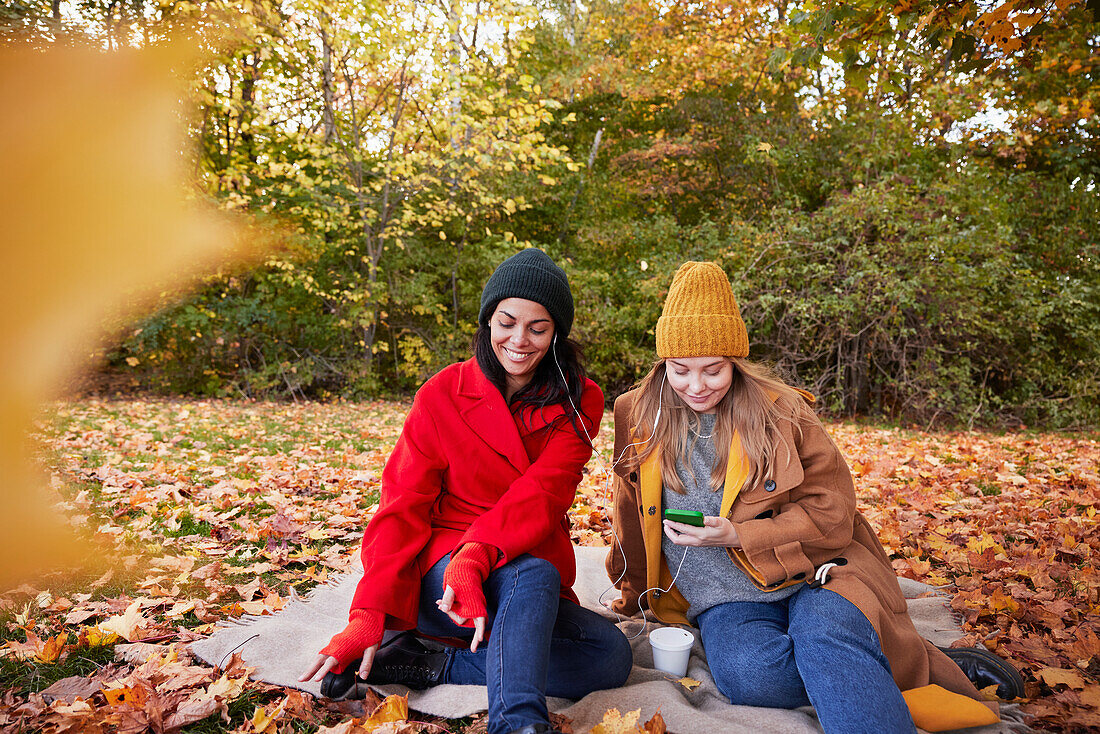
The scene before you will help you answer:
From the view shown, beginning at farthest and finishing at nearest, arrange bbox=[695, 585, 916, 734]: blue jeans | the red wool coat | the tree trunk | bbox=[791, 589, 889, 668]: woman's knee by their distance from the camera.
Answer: the tree trunk
the red wool coat
bbox=[791, 589, 889, 668]: woman's knee
bbox=[695, 585, 916, 734]: blue jeans

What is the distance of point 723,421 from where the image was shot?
2328mm

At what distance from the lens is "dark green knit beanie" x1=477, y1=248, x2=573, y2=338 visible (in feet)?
7.43

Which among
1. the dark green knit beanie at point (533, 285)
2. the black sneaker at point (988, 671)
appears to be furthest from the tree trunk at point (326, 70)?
the black sneaker at point (988, 671)

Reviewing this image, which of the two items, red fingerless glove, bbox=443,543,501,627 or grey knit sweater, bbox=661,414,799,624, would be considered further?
grey knit sweater, bbox=661,414,799,624

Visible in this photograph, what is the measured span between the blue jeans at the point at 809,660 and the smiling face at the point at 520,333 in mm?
1088

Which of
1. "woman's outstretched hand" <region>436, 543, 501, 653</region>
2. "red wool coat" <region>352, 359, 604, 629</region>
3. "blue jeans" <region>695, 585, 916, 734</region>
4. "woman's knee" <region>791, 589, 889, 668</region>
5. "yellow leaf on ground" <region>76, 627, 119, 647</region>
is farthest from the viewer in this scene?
"yellow leaf on ground" <region>76, 627, 119, 647</region>

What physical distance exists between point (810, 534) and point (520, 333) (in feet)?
3.74

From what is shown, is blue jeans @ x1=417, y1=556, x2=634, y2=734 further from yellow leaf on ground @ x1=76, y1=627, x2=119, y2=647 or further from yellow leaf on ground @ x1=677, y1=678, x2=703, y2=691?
yellow leaf on ground @ x1=76, y1=627, x2=119, y2=647

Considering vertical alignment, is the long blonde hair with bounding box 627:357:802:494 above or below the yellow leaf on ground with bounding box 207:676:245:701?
above

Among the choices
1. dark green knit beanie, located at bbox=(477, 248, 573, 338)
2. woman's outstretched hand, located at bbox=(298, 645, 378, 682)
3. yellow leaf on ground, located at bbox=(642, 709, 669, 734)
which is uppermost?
dark green knit beanie, located at bbox=(477, 248, 573, 338)

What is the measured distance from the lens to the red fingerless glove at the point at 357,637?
194 cm

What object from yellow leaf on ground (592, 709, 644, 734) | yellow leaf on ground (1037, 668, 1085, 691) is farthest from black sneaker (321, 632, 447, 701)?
yellow leaf on ground (1037, 668, 1085, 691)

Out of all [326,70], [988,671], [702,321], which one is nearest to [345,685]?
[702,321]

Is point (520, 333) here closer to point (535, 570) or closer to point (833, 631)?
point (535, 570)
